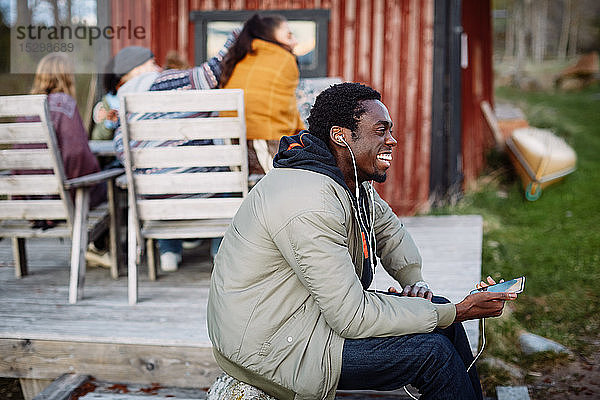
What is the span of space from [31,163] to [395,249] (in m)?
2.14

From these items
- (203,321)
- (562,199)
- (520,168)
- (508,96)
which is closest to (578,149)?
(520,168)

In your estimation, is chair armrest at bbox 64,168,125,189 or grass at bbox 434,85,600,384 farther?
grass at bbox 434,85,600,384

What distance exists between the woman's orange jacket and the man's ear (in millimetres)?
1824

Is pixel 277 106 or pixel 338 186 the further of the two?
pixel 277 106

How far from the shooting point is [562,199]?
7770mm

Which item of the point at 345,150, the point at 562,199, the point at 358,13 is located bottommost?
the point at 562,199

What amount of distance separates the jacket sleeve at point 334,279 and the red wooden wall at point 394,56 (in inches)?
180

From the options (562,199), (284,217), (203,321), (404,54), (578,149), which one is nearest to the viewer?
(284,217)

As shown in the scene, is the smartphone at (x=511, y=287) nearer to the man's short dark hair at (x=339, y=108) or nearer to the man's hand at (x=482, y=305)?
the man's hand at (x=482, y=305)

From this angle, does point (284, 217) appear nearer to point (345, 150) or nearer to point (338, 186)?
point (338, 186)

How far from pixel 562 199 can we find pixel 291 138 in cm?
627

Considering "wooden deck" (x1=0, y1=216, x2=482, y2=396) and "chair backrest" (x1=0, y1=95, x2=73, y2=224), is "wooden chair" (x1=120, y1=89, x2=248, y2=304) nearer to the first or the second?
"wooden deck" (x1=0, y1=216, x2=482, y2=396)

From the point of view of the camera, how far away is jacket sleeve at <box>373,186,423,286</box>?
259 cm

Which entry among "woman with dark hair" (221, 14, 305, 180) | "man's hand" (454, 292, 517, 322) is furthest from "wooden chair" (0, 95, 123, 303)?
"man's hand" (454, 292, 517, 322)
